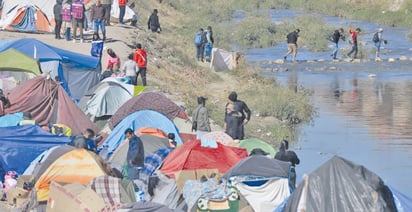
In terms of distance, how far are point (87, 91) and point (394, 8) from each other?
33.3 metres

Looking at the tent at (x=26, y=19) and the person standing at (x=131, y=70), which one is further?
the tent at (x=26, y=19)

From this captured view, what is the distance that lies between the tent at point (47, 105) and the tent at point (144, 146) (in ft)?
9.24

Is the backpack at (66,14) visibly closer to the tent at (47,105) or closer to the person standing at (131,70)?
the person standing at (131,70)

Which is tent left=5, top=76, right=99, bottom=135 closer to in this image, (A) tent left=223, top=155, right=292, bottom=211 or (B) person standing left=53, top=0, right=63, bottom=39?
(A) tent left=223, top=155, right=292, bottom=211

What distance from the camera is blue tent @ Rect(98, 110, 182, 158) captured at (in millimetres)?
19688

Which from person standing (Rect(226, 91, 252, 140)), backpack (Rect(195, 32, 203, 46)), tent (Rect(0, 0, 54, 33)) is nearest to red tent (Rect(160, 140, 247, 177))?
person standing (Rect(226, 91, 252, 140))

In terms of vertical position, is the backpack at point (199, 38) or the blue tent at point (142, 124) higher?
the backpack at point (199, 38)

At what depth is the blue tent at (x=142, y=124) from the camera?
19.7 m

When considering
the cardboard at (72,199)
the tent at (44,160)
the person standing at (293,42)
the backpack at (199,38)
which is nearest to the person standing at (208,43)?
the backpack at (199,38)

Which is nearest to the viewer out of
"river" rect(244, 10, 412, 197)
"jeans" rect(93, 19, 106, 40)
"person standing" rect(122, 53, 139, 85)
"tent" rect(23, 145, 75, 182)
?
"tent" rect(23, 145, 75, 182)

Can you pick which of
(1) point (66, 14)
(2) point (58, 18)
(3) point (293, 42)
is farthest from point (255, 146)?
(3) point (293, 42)

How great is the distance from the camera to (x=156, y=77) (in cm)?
2917

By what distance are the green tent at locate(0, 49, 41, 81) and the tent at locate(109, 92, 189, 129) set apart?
2.94 m

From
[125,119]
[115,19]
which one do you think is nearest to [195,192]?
[125,119]
